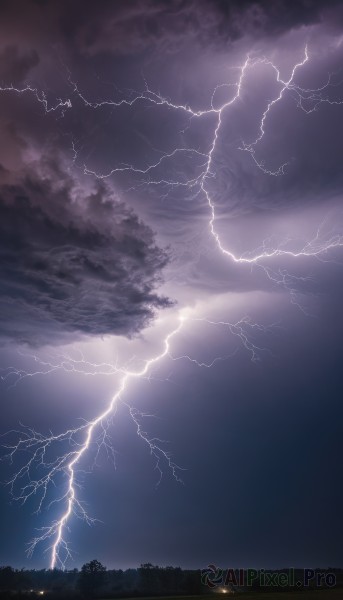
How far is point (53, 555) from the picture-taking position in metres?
19.2

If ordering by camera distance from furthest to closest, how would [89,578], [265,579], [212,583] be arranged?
[89,578] < [212,583] < [265,579]

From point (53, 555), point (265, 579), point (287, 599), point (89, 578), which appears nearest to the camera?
point (287, 599)

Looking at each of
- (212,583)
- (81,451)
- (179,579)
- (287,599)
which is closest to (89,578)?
(179,579)

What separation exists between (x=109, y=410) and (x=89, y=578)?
1141 centimetres

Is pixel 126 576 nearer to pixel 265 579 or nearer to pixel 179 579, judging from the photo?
pixel 179 579

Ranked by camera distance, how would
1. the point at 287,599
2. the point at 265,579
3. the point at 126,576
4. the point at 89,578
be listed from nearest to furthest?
the point at 287,599
the point at 265,579
the point at 89,578
the point at 126,576

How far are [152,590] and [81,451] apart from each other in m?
11.5

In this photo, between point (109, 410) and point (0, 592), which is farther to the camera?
point (109, 410)

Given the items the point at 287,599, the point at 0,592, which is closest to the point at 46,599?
the point at 0,592

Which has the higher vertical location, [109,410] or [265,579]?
[109,410]

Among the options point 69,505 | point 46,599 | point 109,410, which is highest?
point 109,410

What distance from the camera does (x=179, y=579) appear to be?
90.9ft

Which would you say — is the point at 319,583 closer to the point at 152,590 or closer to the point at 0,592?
the point at 152,590

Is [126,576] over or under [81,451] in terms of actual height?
under
